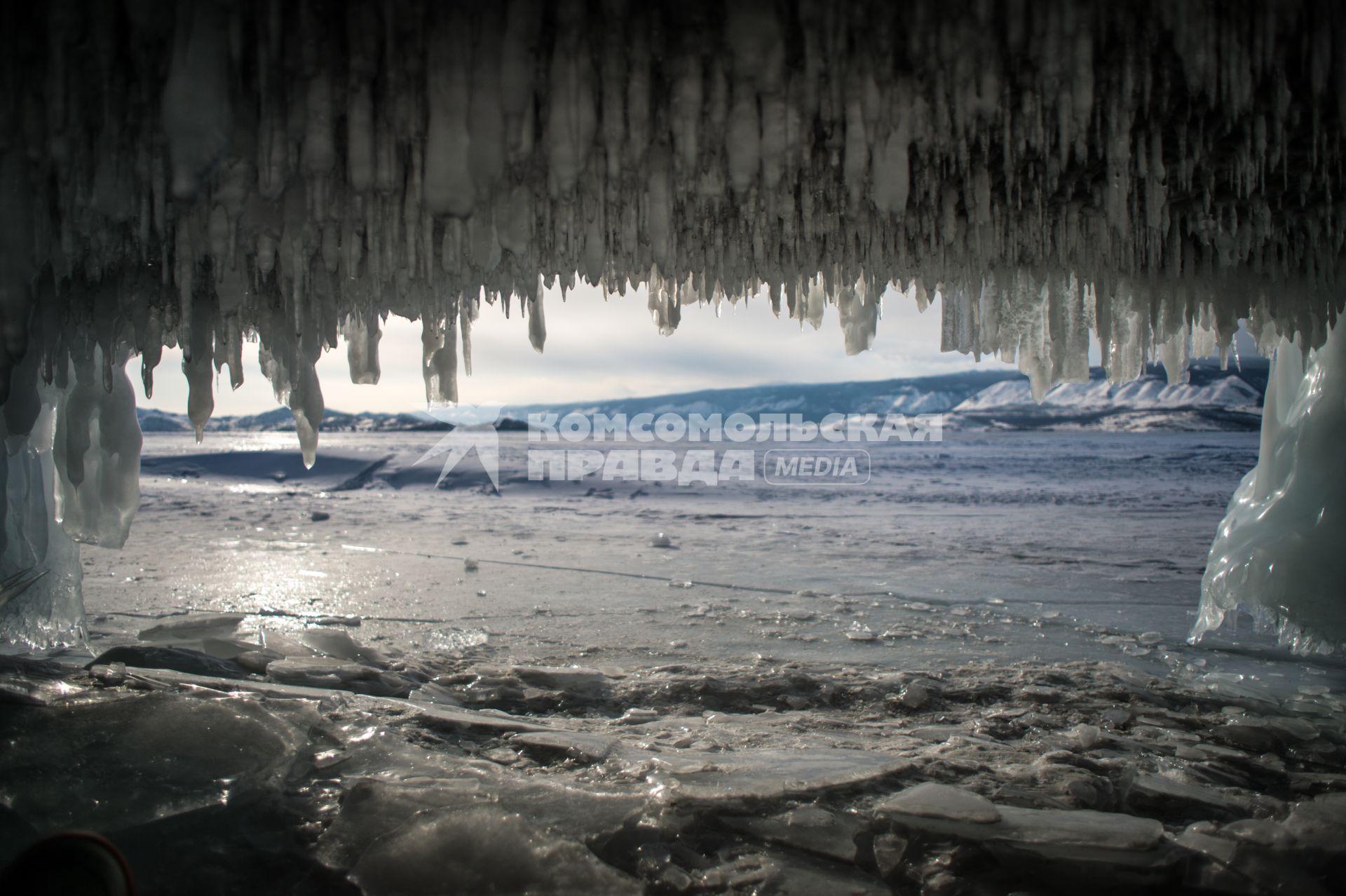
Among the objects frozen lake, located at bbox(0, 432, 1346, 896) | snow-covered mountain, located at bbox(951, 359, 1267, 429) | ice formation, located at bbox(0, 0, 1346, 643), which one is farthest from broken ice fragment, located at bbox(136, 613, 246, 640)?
snow-covered mountain, located at bbox(951, 359, 1267, 429)

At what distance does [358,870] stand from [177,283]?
10.2 feet

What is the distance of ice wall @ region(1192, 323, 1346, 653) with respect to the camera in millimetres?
4254

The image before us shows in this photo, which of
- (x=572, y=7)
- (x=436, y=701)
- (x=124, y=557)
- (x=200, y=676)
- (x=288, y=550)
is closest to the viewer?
(x=572, y=7)

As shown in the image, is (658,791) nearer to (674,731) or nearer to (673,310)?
(674,731)

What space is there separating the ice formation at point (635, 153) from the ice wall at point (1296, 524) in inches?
29.2

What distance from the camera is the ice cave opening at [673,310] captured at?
2002mm

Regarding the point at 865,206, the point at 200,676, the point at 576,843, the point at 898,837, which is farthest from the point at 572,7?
the point at 200,676

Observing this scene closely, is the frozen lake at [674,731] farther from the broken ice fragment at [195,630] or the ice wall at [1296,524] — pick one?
the ice wall at [1296,524]

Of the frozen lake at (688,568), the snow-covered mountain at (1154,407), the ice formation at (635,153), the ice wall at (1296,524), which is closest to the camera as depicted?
the ice formation at (635,153)

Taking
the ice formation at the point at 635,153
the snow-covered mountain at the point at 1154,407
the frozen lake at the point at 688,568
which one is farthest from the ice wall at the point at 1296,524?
the snow-covered mountain at the point at 1154,407

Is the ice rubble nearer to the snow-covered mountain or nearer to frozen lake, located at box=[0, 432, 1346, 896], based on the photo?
frozen lake, located at box=[0, 432, 1346, 896]

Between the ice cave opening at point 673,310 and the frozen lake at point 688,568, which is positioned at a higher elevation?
the ice cave opening at point 673,310

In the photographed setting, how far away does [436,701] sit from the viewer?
135 inches

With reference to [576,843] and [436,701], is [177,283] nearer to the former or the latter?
[436,701]
